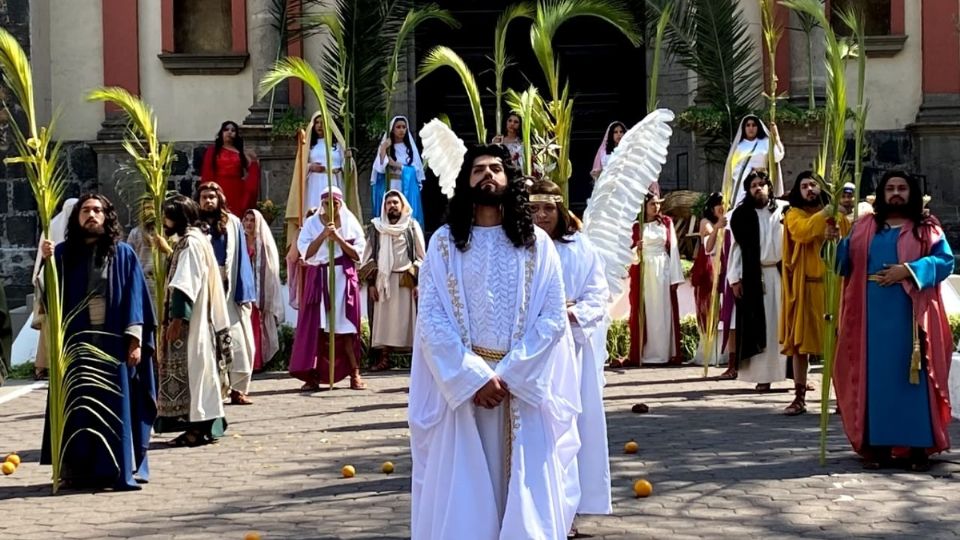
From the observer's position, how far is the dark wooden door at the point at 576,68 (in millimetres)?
23062

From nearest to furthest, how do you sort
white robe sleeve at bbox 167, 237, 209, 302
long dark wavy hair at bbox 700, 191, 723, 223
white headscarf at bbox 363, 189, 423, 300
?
1. white robe sleeve at bbox 167, 237, 209, 302
2. white headscarf at bbox 363, 189, 423, 300
3. long dark wavy hair at bbox 700, 191, 723, 223

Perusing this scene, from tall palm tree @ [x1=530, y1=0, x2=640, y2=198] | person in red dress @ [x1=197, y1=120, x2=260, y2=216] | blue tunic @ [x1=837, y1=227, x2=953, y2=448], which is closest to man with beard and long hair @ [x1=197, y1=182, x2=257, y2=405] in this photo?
tall palm tree @ [x1=530, y1=0, x2=640, y2=198]

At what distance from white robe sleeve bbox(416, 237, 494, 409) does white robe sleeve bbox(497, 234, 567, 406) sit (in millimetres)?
103

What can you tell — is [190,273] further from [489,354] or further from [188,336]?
[489,354]

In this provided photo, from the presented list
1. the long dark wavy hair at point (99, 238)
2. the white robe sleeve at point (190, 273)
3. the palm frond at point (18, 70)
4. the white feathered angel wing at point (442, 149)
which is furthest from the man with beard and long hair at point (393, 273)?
the palm frond at point (18, 70)

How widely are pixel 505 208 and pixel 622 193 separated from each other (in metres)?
2.25

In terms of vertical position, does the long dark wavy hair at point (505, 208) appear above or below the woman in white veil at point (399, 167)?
below

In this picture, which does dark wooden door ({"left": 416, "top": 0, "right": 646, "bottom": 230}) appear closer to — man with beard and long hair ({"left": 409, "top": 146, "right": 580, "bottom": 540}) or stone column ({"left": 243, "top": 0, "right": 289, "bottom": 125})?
stone column ({"left": 243, "top": 0, "right": 289, "bottom": 125})

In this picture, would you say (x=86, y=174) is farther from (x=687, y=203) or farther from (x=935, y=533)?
(x=935, y=533)

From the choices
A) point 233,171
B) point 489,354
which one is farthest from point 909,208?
point 233,171

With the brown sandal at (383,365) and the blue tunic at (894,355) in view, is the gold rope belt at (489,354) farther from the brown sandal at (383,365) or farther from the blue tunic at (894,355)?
the brown sandal at (383,365)

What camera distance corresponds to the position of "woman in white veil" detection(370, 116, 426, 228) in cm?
1958

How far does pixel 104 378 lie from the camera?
391 inches

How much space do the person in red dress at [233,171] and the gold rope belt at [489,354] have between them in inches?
530
